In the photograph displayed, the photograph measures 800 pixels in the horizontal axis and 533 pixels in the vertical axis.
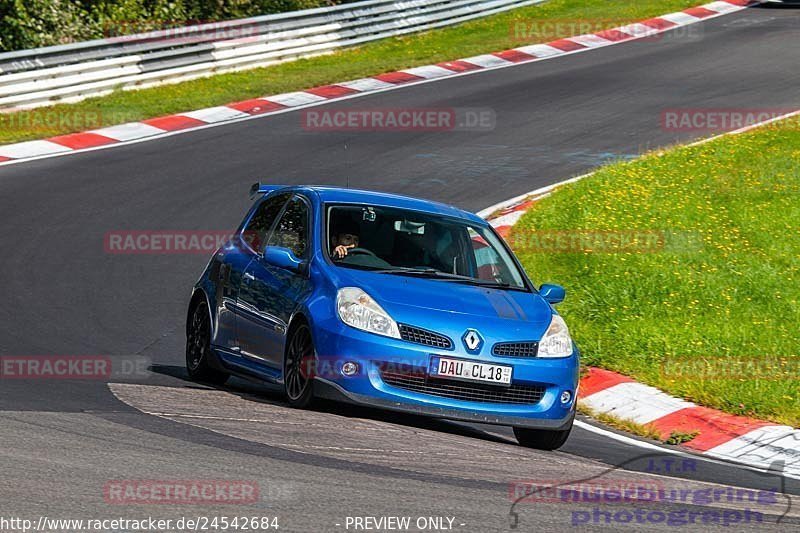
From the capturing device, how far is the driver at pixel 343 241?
9930 millimetres

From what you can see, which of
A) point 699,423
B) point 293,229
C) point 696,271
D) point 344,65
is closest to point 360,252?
point 293,229

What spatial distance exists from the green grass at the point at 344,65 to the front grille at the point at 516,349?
13533mm

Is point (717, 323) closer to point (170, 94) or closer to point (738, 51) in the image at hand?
point (170, 94)

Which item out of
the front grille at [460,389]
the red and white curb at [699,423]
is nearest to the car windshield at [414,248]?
the front grille at [460,389]

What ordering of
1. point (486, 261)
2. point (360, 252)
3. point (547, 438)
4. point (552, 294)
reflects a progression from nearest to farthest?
point (547, 438), point (360, 252), point (552, 294), point (486, 261)

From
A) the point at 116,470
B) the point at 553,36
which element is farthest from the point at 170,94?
the point at 116,470

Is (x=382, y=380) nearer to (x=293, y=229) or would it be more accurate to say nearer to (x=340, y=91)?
(x=293, y=229)

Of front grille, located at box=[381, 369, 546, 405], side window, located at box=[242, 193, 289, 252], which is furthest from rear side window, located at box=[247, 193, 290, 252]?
front grille, located at box=[381, 369, 546, 405]

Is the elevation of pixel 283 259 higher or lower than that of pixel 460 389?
higher

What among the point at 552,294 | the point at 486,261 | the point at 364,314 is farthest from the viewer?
the point at 486,261

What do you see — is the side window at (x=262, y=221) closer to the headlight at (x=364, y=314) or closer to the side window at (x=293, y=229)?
the side window at (x=293, y=229)

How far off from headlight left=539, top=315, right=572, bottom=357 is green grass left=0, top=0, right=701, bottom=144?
43.8ft

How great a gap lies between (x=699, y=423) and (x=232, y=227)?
7.77m

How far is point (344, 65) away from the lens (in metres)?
28.1
